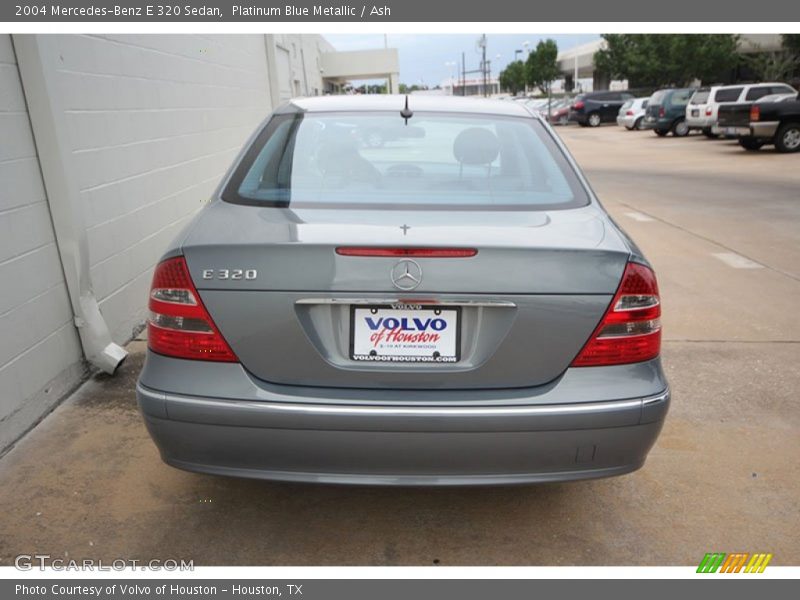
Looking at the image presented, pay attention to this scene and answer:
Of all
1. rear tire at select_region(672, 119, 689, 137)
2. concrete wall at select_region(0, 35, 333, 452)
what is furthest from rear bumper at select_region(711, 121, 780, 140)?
concrete wall at select_region(0, 35, 333, 452)

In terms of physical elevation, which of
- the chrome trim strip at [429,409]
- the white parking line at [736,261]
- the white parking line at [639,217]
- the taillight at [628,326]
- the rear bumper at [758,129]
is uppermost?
the taillight at [628,326]

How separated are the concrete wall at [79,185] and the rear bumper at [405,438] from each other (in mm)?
1661

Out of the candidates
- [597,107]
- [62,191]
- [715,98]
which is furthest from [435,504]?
[597,107]

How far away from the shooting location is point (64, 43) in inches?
161

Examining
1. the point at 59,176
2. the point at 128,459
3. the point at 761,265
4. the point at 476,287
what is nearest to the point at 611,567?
the point at 476,287

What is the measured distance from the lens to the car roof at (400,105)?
327cm

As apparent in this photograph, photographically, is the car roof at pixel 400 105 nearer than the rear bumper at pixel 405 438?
No

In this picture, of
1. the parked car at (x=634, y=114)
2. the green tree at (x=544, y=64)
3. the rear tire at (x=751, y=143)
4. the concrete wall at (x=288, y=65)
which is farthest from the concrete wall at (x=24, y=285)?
the green tree at (x=544, y=64)

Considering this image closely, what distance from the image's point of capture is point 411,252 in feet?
7.15

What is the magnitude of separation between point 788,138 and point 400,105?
17.1 metres

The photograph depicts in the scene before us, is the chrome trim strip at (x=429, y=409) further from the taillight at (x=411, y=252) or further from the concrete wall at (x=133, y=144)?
the concrete wall at (x=133, y=144)

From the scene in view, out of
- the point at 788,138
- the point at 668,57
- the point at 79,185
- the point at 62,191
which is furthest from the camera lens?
the point at 668,57

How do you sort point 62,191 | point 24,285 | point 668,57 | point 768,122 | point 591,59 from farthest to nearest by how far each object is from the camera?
point 591,59 → point 668,57 → point 768,122 → point 62,191 → point 24,285

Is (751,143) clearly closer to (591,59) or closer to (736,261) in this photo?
(736,261)
